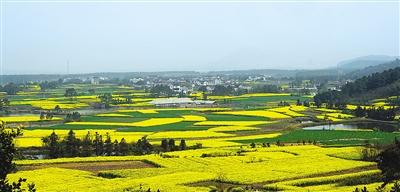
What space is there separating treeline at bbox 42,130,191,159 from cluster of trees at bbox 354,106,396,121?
84.4ft

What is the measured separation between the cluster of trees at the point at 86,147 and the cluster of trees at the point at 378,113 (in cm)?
2868

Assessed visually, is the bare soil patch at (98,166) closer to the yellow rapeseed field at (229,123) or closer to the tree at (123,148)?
the tree at (123,148)

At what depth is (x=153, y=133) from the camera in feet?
139

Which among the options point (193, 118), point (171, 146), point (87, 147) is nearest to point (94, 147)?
point (87, 147)

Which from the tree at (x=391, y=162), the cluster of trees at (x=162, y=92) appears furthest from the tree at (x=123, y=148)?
the cluster of trees at (x=162, y=92)

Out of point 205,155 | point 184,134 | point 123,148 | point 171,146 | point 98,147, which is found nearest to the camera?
point 205,155

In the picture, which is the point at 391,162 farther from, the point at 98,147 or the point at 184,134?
the point at 184,134

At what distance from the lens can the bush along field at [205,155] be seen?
914 inches

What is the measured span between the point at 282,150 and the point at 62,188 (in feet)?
53.2

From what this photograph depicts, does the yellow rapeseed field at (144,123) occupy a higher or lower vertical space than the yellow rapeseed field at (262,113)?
lower

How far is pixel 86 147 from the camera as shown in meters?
33.0

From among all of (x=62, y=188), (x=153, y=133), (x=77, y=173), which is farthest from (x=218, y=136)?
(x=62, y=188)

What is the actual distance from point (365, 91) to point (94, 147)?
51.2m

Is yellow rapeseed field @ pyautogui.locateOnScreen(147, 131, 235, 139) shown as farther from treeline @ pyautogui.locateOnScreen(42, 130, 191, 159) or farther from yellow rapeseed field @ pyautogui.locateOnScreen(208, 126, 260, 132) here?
treeline @ pyautogui.locateOnScreen(42, 130, 191, 159)
